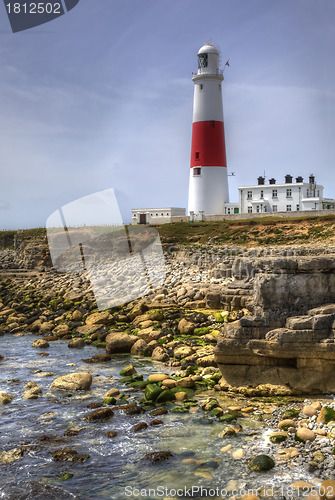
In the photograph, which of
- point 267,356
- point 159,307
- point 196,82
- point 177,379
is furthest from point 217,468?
point 196,82

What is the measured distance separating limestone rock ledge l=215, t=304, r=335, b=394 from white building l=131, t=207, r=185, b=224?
39764mm

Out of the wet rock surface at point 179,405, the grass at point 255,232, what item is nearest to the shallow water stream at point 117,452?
the wet rock surface at point 179,405

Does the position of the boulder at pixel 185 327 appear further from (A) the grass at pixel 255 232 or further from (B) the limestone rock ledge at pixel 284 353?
(A) the grass at pixel 255 232

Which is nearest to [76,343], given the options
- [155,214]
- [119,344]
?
[119,344]

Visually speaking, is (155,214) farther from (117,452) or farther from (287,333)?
(117,452)

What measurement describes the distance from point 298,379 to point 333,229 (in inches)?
961

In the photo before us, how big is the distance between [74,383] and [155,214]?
41218mm

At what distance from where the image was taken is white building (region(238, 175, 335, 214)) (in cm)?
5378

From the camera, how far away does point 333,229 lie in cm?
3341

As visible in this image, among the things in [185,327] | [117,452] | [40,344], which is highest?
[185,327]

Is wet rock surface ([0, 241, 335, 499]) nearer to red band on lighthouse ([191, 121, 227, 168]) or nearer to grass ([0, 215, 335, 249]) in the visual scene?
grass ([0, 215, 335, 249])

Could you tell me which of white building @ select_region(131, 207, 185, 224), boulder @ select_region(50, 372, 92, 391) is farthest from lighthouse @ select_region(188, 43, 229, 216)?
boulder @ select_region(50, 372, 92, 391)

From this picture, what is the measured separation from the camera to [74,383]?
41.0 ft

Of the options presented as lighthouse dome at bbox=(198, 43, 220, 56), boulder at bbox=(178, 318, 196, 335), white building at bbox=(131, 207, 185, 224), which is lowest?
boulder at bbox=(178, 318, 196, 335)
